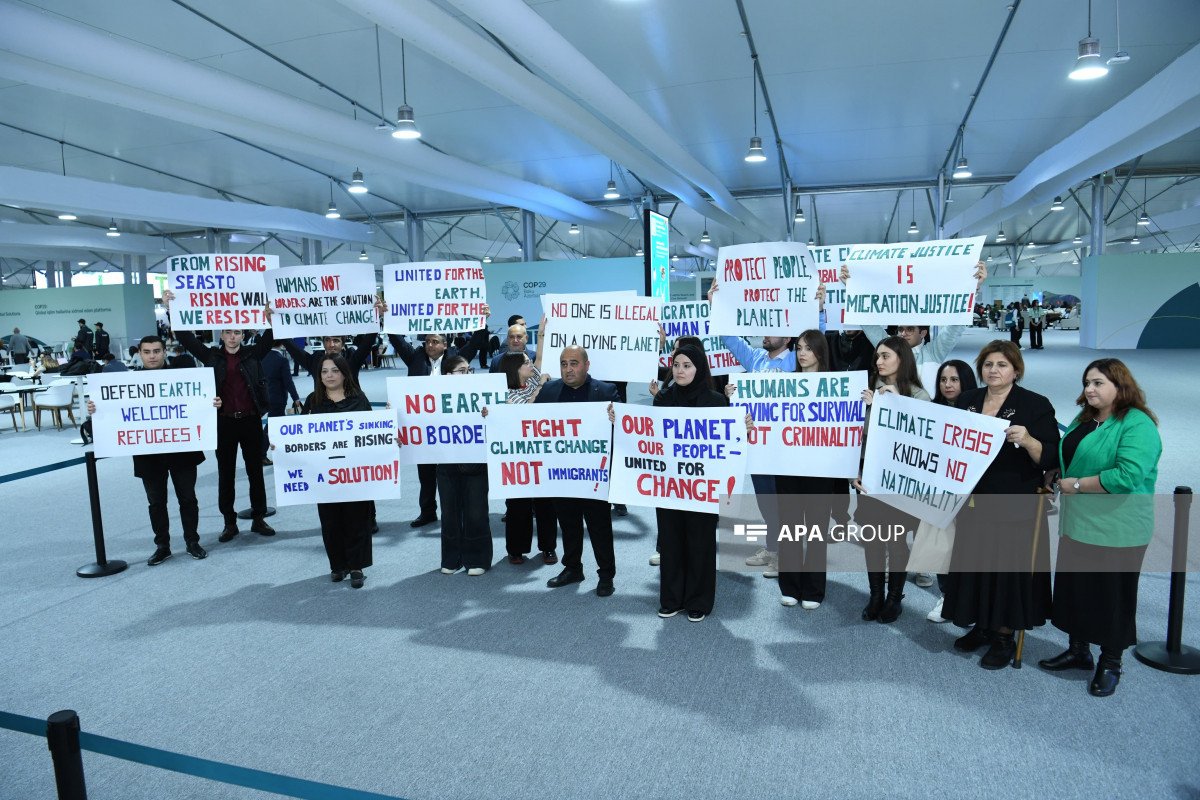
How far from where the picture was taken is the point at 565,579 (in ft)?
17.6

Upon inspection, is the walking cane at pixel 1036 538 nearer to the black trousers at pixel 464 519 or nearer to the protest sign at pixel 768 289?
the protest sign at pixel 768 289

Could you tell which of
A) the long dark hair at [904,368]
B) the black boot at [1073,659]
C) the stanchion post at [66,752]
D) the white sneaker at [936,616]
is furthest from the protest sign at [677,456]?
the stanchion post at [66,752]

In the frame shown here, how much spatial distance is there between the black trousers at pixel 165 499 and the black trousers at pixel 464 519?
7.23 ft

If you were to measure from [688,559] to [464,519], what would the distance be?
1.84 m

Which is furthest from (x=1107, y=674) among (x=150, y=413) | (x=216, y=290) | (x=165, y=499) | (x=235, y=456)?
(x=216, y=290)

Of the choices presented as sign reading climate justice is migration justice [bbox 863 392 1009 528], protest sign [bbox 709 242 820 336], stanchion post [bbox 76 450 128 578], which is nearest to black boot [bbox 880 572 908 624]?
sign reading climate justice is migration justice [bbox 863 392 1009 528]

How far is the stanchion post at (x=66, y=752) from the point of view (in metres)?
2.20

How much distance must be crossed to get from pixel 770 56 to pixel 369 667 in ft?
32.7

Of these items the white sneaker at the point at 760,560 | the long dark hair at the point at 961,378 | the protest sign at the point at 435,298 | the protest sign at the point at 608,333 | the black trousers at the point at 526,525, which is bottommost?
the white sneaker at the point at 760,560

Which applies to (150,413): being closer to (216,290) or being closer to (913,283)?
(216,290)

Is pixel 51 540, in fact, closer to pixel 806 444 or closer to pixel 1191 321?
pixel 806 444

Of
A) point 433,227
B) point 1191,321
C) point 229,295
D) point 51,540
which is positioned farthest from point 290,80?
point 1191,321

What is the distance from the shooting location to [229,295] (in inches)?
260

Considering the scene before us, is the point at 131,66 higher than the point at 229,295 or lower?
higher
